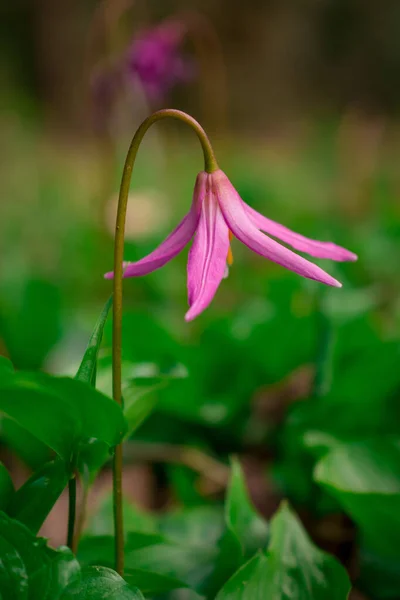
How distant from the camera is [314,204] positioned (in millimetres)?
4383

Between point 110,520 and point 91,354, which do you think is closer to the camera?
point 91,354

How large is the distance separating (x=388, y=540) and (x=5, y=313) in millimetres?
1224

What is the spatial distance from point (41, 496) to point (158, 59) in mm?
1984

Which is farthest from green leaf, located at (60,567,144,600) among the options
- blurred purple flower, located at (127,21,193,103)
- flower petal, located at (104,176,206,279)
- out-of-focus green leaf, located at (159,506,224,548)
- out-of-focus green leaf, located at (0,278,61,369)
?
blurred purple flower, located at (127,21,193,103)

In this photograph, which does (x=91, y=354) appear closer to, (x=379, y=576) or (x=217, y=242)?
(x=217, y=242)

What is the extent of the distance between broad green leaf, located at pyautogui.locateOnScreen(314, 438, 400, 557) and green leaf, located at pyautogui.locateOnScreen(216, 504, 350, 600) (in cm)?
9

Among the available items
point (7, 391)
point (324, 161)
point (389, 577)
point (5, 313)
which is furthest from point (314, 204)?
point (7, 391)

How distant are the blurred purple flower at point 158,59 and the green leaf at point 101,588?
2020mm

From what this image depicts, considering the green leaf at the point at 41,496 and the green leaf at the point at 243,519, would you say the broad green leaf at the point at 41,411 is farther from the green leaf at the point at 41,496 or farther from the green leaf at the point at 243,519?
the green leaf at the point at 243,519

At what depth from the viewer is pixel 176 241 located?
77 centimetres

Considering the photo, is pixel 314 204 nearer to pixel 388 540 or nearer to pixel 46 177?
pixel 46 177

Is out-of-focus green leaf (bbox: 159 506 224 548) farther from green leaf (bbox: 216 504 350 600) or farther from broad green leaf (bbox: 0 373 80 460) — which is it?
broad green leaf (bbox: 0 373 80 460)

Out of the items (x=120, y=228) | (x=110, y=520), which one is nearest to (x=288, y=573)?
(x=110, y=520)

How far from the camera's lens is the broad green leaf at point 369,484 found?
3.01 feet
